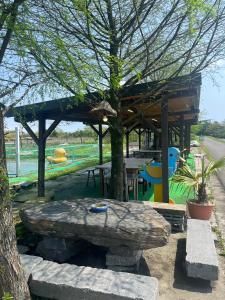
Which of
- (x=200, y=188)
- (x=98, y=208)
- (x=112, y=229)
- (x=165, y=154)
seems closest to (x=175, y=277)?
(x=112, y=229)

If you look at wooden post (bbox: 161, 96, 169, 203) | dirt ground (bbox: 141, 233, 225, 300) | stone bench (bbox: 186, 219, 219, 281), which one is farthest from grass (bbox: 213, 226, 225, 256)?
wooden post (bbox: 161, 96, 169, 203)

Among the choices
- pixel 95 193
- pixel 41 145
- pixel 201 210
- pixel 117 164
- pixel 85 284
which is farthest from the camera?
pixel 95 193

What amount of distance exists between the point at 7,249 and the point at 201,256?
8.47 feet

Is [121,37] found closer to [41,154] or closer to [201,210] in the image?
[201,210]

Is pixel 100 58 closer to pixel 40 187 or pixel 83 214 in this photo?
pixel 83 214

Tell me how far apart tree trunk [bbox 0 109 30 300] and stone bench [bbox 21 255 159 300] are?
0.39 metres

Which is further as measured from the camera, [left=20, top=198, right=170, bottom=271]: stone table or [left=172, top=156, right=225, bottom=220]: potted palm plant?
[left=172, top=156, right=225, bottom=220]: potted palm plant

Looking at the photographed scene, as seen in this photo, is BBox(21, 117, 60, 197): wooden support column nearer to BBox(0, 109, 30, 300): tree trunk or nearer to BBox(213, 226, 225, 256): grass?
BBox(213, 226, 225, 256): grass

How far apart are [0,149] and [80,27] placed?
10.00 ft

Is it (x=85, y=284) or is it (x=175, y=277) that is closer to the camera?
(x=85, y=284)

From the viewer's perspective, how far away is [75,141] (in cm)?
5275

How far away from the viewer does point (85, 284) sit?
3338mm

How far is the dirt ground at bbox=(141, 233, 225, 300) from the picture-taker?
3.77 meters

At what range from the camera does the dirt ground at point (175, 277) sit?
12.4ft
